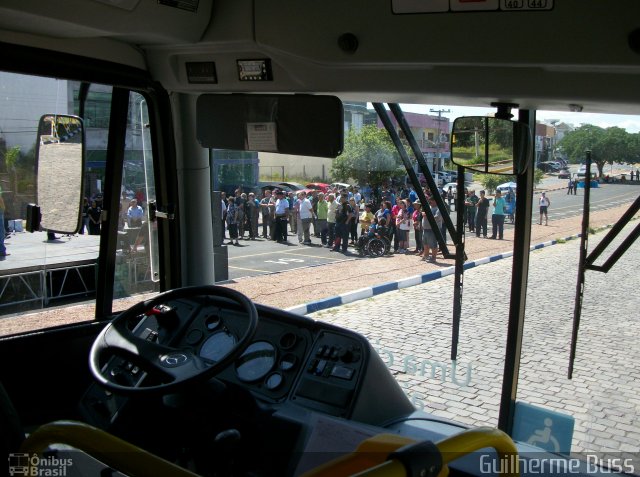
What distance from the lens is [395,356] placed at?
296 centimetres

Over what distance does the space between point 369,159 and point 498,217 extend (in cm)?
63

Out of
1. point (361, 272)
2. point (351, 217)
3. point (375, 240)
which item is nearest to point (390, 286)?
point (361, 272)

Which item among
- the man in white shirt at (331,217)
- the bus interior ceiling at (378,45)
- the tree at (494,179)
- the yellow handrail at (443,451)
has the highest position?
the bus interior ceiling at (378,45)

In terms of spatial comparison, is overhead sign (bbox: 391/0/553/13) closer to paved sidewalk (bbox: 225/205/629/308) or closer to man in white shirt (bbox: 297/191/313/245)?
paved sidewalk (bbox: 225/205/629/308)

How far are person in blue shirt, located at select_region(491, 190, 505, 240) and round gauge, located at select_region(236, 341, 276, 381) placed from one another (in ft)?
3.35

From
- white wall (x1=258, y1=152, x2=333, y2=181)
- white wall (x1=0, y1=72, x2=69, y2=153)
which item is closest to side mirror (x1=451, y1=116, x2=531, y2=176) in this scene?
white wall (x1=258, y1=152, x2=333, y2=181)

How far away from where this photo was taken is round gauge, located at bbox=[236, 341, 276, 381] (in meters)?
2.33

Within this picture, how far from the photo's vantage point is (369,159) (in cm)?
275

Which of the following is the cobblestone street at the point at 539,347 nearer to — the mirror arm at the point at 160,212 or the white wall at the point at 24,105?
the mirror arm at the point at 160,212

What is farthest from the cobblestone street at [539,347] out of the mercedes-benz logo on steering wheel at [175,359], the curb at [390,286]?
the mercedes-benz logo on steering wheel at [175,359]

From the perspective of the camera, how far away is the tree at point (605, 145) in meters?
2.26

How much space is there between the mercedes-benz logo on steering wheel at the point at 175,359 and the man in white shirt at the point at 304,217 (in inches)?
46.6

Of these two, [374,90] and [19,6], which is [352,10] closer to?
[374,90]

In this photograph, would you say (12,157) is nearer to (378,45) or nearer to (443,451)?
(378,45)
